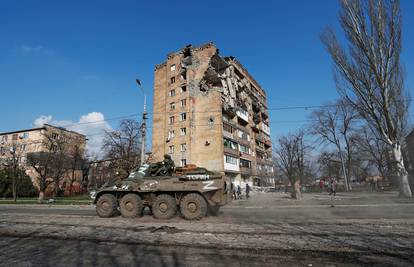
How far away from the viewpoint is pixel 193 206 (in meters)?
10.5

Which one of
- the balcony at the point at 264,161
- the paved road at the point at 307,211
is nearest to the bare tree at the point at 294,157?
the balcony at the point at 264,161

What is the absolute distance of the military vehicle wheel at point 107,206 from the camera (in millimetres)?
11266

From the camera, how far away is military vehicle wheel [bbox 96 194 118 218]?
11266 millimetres

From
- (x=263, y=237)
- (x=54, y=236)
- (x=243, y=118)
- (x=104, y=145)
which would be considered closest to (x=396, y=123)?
(x=263, y=237)

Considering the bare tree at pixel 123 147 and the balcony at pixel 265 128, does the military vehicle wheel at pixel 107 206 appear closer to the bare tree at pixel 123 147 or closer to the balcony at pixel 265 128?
the bare tree at pixel 123 147

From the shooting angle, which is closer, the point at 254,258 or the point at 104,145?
the point at 254,258

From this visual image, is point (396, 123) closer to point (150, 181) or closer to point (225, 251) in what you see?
point (150, 181)

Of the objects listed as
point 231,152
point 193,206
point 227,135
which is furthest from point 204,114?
point 193,206

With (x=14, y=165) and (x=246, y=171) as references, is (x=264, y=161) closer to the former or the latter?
(x=246, y=171)

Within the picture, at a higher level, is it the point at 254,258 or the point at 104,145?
the point at 104,145

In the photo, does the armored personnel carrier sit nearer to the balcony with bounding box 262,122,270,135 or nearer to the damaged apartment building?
the damaged apartment building

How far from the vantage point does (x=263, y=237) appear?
6629 mm

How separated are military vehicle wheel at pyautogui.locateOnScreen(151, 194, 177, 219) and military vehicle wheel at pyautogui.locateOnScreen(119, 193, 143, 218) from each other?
2.40 feet

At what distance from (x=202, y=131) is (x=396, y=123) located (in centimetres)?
2749
